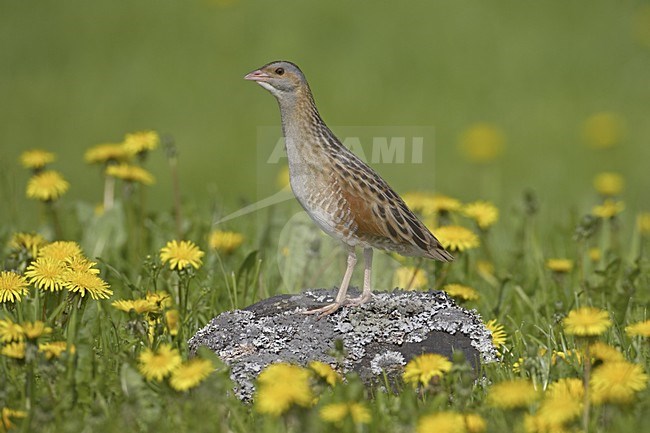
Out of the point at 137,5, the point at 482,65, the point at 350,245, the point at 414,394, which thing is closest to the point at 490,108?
the point at 482,65

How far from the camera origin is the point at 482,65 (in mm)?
13594

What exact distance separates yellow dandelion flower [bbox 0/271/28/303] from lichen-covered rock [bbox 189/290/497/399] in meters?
0.82

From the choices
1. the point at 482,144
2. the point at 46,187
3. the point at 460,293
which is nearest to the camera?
the point at 460,293

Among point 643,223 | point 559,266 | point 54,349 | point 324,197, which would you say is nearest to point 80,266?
point 54,349

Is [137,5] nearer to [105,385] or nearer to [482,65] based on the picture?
[482,65]

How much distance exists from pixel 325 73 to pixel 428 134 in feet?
5.99

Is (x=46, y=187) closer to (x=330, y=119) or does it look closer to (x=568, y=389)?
(x=568, y=389)

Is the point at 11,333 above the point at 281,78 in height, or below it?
below

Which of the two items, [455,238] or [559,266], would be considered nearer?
[455,238]

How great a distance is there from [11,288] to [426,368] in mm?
1912

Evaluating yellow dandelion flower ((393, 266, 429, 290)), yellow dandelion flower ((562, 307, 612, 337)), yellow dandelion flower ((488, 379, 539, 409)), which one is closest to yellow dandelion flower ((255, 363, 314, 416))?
yellow dandelion flower ((488, 379, 539, 409))

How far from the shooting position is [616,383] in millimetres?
3742

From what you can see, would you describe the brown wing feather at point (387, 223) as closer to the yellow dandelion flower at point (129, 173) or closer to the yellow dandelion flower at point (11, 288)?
the yellow dandelion flower at point (11, 288)

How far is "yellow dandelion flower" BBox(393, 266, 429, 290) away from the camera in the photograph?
6.31 meters
